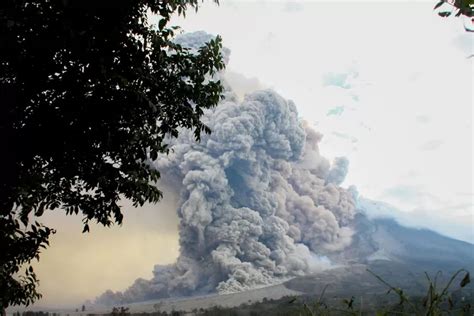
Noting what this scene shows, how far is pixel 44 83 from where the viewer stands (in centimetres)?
705

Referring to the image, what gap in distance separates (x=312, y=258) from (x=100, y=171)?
117 meters

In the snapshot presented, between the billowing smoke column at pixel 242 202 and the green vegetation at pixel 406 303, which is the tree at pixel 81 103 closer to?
the green vegetation at pixel 406 303

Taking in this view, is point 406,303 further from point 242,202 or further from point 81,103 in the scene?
point 242,202

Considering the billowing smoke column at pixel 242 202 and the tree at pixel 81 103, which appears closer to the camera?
the tree at pixel 81 103

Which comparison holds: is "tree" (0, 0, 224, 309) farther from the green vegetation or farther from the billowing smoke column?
the billowing smoke column

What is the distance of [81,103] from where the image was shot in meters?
6.82

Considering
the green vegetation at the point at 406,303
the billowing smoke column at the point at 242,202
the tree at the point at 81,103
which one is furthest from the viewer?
the billowing smoke column at the point at 242,202

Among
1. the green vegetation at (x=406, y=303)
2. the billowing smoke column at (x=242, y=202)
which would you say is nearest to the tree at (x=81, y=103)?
the green vegetation at (x=406, y=303)

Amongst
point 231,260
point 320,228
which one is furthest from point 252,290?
point 320,228

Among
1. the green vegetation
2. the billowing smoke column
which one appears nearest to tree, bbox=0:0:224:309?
the green vegetation

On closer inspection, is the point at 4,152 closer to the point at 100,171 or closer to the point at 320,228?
the point at 100,171

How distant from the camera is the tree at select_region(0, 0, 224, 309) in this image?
636 centimetres

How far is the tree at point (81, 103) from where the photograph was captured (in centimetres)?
636

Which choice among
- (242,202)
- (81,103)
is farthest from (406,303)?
(242,202)
